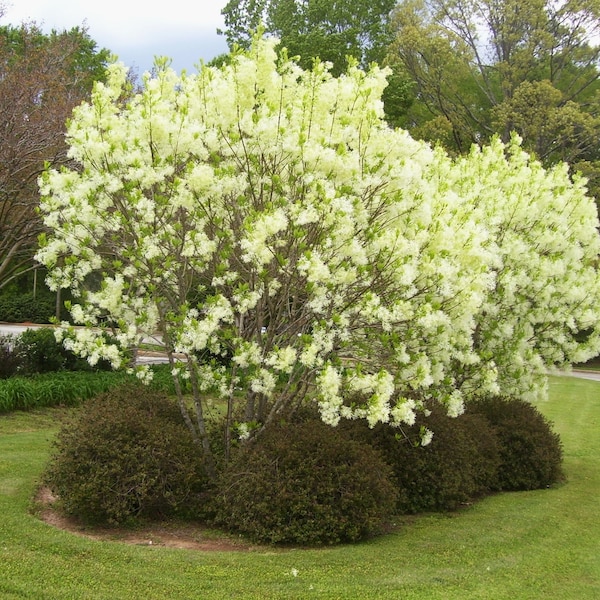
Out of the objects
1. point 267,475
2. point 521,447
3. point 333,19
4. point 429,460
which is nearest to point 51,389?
point 267,475

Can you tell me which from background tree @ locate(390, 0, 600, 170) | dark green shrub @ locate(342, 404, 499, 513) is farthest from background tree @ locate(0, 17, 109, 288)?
background tree @ locate(390, 0, 600, 170)

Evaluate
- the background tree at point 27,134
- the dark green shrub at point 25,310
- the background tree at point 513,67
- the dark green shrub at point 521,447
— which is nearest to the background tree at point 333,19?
the background tree at point 513,67

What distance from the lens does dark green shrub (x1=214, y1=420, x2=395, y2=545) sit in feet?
22.2

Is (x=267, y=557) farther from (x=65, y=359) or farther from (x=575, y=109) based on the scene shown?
(x=575, y=109)

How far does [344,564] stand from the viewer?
623 centimetres

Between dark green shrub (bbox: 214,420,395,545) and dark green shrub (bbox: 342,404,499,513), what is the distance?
2.59 feet

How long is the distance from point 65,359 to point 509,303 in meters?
9.38

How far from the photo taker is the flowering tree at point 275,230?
21.6 ft

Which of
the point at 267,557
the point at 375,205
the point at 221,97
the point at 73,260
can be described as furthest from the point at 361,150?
the point at 267,557

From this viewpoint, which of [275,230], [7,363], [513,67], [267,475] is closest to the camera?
[275,230]

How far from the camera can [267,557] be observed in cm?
630

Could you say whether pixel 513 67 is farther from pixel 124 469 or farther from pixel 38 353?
pixel 124 469

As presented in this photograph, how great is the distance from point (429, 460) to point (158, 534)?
3057 mm

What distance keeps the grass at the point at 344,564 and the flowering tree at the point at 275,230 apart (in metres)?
1.28
